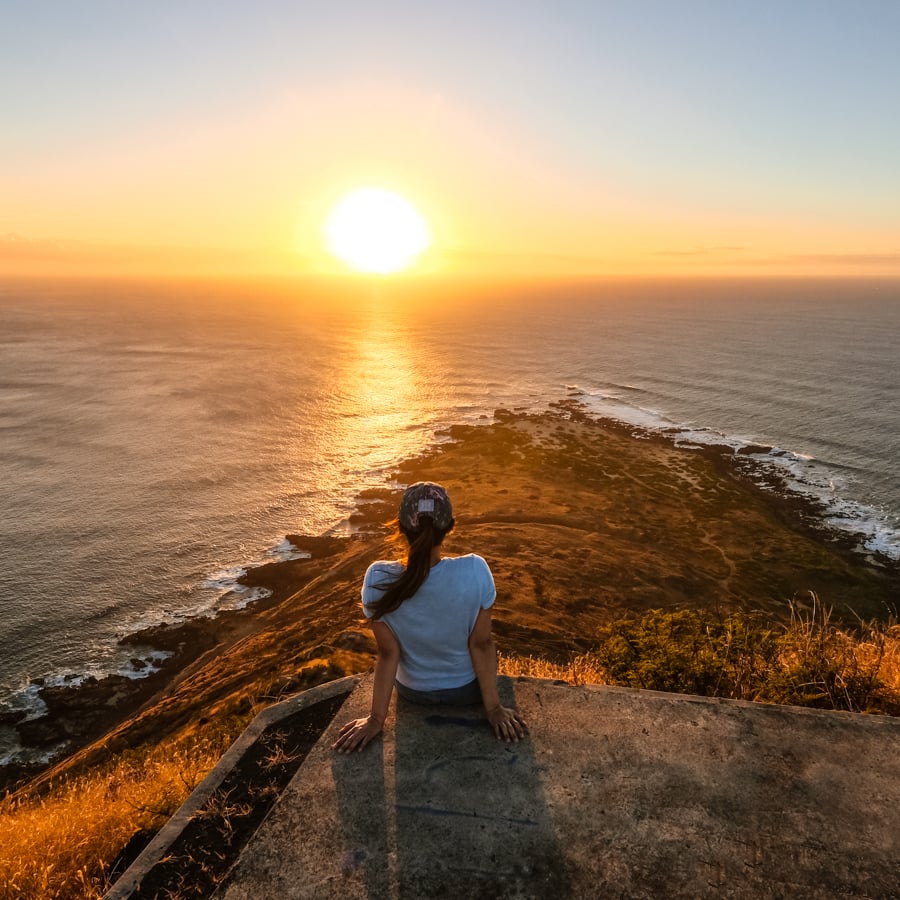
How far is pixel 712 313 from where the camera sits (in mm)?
171875

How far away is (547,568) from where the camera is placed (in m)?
30.4

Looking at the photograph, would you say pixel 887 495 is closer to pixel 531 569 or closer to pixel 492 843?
pixel 531 569

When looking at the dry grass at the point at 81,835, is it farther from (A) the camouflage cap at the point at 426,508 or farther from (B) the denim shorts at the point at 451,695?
(A) the camouflage cap at the point at 426,508

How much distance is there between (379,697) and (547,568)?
2639 centimetres

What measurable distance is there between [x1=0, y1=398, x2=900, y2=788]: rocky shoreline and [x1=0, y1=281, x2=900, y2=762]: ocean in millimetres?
1884

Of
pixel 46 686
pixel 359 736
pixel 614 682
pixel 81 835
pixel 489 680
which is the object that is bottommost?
pixel 46 686

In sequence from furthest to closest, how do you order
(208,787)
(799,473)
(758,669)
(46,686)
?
(799,473) < (46,686) < (758,669) < (208,787)

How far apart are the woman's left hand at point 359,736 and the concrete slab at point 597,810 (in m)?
0.09

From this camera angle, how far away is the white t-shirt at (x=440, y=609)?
15.2ft

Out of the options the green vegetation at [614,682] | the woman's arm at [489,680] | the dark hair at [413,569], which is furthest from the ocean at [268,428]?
the dark hair at [413,569]

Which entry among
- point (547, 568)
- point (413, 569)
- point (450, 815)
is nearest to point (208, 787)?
point (450, 815)

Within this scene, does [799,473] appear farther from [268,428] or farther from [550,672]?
[268,428]

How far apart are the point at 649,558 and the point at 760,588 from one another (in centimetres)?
553

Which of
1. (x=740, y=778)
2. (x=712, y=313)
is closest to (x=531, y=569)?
(x=740, y=778)
